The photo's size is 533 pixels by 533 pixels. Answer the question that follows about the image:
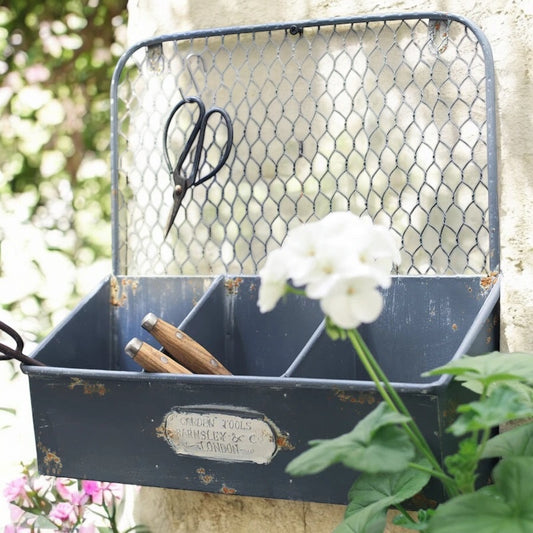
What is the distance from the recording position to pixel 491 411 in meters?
0.89

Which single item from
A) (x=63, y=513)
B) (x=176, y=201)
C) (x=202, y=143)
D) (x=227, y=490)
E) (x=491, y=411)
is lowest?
(x=63, y=513)

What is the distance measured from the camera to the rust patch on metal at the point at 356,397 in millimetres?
1186

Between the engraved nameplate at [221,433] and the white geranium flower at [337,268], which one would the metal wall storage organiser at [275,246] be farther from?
the white geranium flower at [337,268]

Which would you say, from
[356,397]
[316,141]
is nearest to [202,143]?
[316,141]

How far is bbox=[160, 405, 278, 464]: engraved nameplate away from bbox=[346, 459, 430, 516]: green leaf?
16cm

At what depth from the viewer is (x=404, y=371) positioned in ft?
4.70

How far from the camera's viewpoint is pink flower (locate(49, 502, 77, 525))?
1.74m

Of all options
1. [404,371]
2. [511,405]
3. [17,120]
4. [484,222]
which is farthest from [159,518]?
[17,120]

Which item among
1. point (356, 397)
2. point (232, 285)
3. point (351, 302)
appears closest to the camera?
point (351, 302)

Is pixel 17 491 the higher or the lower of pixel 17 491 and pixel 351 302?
the lower

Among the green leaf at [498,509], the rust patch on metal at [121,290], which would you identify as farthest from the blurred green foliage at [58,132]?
the green leaf at [498,509]

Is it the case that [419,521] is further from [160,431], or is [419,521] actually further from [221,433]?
[160,431]

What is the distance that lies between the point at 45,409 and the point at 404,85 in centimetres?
87

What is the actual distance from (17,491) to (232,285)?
2.20ft
